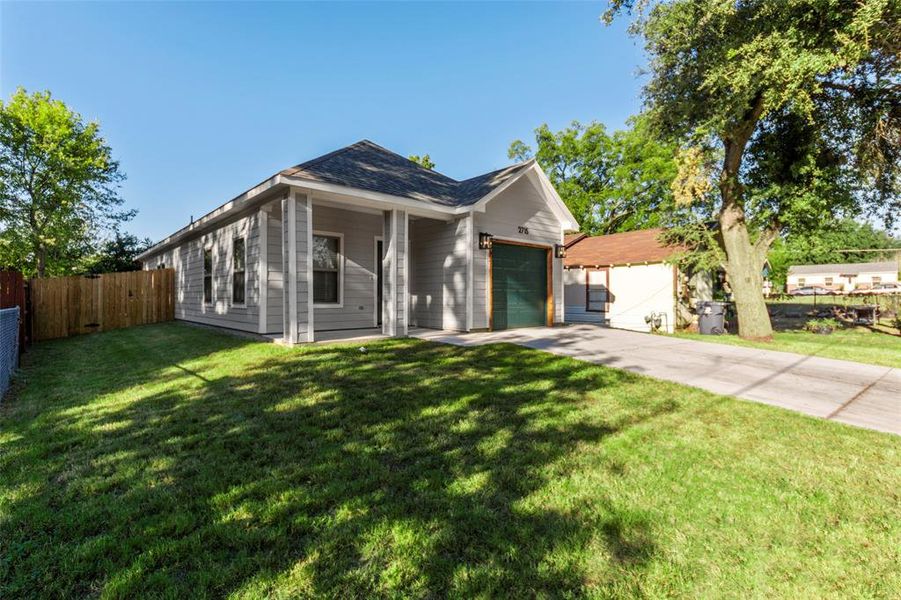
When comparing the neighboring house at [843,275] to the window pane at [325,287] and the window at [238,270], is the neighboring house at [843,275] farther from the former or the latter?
the window at [238,270]

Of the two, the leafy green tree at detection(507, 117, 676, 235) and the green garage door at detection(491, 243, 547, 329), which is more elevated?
the leafy green tree at detection(507, 117, 676, 235)

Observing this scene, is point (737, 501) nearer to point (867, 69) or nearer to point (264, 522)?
point (264, 522)

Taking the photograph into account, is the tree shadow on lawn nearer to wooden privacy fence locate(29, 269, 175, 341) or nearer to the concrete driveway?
the concrete driveway

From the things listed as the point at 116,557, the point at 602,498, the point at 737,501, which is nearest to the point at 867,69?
the point at 737,501

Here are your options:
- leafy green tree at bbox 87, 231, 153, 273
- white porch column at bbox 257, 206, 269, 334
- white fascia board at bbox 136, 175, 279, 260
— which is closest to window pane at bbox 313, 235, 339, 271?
white porch column at bbox 257, 206, 269, 334

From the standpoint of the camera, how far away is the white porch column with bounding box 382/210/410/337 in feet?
26.9

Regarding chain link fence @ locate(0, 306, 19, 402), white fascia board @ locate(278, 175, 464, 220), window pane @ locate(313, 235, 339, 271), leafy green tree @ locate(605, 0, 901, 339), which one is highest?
leafy green tree @ locate(605, 0, 901, 339)

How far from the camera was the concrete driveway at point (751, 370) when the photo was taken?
4.19 metres

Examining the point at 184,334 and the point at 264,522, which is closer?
the point at 264,522

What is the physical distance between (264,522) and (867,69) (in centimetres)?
1421

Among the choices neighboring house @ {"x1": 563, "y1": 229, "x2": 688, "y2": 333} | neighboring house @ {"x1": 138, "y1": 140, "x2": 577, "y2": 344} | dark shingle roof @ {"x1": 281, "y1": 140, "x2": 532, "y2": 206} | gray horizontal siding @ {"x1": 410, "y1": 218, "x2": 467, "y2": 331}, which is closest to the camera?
neighboring house @ {"x1": 138, "y1": 140, "x2": 577, "y2": 344}

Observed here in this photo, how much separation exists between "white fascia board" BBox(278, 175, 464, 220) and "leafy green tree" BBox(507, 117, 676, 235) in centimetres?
2041

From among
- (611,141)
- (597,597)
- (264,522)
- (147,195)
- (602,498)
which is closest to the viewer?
(597,597)

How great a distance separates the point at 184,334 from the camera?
374 inches
